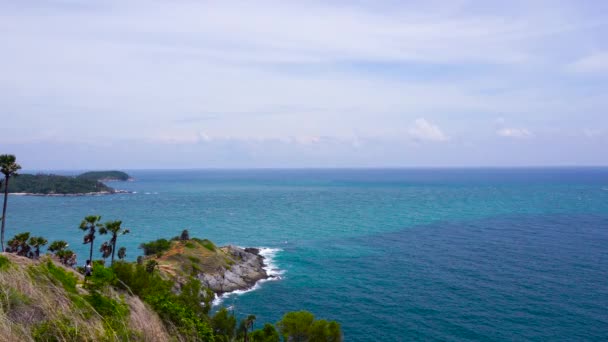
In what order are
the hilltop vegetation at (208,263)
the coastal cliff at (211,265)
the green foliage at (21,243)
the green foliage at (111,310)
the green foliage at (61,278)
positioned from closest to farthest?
1. the green foliage at (111,310)
2. the green foliage at (61,278)
3. the green foliage at (21,243)
4. the coastal cliff at (211,265)
5. the hilltop vegetation at (208,263)

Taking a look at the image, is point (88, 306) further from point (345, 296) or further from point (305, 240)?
point (305, 240)

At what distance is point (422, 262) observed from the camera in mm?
81250

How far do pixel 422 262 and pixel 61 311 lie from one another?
6857cm

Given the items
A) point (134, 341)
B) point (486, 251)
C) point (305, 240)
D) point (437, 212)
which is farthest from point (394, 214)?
point (134, 341)

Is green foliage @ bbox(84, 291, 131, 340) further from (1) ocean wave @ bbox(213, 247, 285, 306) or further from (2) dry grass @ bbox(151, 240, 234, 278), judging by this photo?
(2) dry grass @ bbox(151, 240, 234, 278)

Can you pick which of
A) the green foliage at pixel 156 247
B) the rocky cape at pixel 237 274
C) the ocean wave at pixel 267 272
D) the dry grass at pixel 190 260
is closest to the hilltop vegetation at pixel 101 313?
the ocean wave at pixel 267 272

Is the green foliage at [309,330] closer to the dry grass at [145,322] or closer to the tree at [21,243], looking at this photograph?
the dry grass at [145,322]

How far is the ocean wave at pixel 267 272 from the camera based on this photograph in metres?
67.6

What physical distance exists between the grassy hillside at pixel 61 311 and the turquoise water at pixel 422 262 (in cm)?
2958

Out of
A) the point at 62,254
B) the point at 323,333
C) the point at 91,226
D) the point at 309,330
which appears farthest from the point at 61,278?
the point at 91,226

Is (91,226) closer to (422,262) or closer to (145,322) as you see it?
(145,322)

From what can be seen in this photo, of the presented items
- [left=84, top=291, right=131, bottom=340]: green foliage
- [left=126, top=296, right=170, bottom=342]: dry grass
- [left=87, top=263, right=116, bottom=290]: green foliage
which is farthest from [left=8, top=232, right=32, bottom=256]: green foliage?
[left=84, top=291, right=131, bottom=340]: green foliage

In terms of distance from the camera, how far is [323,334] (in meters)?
40.2

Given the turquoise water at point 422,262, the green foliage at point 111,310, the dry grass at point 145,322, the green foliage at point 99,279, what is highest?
the green foliage at point 99,279
